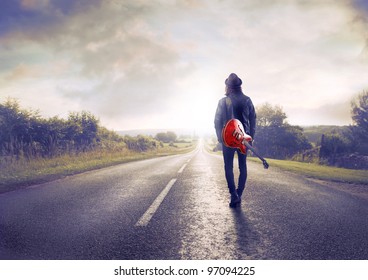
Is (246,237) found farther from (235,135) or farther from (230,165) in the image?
(235,135)

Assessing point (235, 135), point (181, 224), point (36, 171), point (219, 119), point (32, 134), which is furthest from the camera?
point (32, 134)

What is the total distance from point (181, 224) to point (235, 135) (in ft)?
6.00

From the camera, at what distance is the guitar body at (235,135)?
4.24 m

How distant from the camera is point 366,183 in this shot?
7.29 metres

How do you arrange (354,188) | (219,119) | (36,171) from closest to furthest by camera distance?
(219,119)
(354,188)
(36,171)

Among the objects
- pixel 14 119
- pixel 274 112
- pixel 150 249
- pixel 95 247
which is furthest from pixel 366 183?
pixel 274 112

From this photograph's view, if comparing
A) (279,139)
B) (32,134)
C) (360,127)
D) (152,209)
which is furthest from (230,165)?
(279,139)

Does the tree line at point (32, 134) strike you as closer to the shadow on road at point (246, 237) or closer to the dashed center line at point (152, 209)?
the dashed center line at point (152, 209)

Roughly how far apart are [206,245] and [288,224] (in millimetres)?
1508

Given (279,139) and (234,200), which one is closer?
(234,200)

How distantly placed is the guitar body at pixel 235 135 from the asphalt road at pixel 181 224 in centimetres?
120

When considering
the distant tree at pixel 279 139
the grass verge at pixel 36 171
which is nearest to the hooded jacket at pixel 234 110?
the grass verge at pixel 36 171

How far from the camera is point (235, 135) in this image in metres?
4.25

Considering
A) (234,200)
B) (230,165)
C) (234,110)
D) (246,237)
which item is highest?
(234,110)
